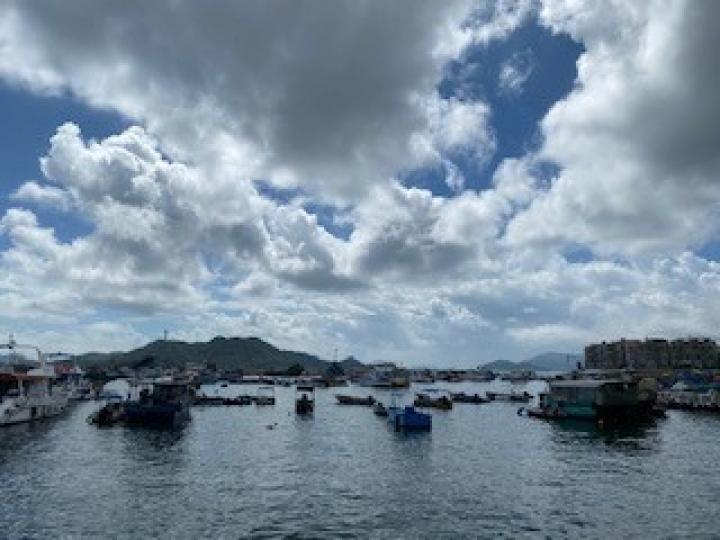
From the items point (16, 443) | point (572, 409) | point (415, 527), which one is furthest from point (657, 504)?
point (16, 443)

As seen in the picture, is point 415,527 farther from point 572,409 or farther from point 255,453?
point 572,409

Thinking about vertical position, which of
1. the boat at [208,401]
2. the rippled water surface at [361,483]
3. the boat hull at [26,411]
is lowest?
the rippled water surface at [361,483]

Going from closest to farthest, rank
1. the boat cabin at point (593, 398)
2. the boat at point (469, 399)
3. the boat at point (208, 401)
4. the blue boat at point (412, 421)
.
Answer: the blue boat at point (412, 421) → the boat cabin at point (593, 398) → the boat at point (208, 401) → the boat at point (469, 399)

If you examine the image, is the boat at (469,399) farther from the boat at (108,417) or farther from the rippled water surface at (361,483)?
the boat at (108,417)

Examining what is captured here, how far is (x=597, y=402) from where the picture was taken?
367ft

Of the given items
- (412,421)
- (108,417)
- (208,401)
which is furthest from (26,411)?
(412,421)

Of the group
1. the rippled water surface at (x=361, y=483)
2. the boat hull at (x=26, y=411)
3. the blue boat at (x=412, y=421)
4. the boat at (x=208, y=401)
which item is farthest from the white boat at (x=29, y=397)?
the blue boat at (x=412, y=421)

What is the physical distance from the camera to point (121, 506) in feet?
162

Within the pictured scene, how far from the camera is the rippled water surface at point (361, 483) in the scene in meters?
44.6

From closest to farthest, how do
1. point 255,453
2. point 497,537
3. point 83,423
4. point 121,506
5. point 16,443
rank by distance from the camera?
point 497,537, point 121,506, point 255,453, point 16,443, point 83,423

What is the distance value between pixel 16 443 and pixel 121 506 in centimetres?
4470

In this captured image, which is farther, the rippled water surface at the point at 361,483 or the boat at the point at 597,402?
the boat at the point at 597,402

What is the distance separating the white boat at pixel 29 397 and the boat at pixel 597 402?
87034mm

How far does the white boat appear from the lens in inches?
4220
